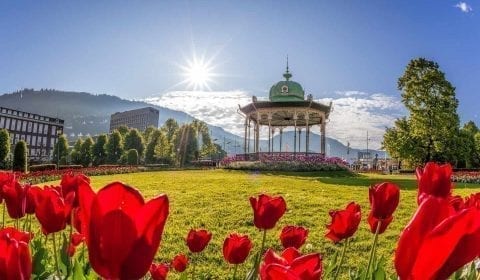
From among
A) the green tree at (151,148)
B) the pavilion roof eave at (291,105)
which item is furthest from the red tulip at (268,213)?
the green tree at (151,148)

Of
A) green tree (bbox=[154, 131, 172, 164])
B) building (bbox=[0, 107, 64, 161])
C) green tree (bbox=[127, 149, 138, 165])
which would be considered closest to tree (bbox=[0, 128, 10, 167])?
green tree (bbox=[127, 149, 138, 165])

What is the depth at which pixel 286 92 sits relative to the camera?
115 feet

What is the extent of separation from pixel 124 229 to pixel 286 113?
3503 centimetres

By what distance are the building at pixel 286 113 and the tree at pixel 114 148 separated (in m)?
44.6

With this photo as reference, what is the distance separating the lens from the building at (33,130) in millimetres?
114438

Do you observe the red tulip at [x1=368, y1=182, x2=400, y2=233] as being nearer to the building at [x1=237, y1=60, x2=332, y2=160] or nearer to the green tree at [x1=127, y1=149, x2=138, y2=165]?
the building at [x1=237, y1=60, x2=332, y2=160]

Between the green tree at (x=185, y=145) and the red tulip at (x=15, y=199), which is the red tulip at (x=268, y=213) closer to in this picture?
the red tulip at (x=15, y=199)

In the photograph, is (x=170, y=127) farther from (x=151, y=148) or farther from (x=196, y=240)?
(x=196, y=240)

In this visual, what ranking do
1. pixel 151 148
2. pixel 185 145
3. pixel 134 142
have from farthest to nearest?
1. pixel 134 142
2. pixel 151 148
3. pixel 185 145

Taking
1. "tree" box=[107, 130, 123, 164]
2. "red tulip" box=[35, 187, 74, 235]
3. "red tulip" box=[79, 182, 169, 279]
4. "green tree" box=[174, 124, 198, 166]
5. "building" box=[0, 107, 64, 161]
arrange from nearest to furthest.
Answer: "red tulip" box=[79, 182, 169, 279]
"red tulip" box=[35, 187, 74, 235]
"green tree" box=[174, 124, 198, 166]
"tree" box=[107, 130, 123, 164]
"building" box=[0, 107, 64, 161]

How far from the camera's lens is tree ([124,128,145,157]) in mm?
80938

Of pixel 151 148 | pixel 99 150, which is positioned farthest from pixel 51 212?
pixel 99 150

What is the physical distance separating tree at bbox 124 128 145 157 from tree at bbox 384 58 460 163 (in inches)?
2159

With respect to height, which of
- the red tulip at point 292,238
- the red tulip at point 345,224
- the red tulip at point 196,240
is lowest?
the red tulip at point 196,240
